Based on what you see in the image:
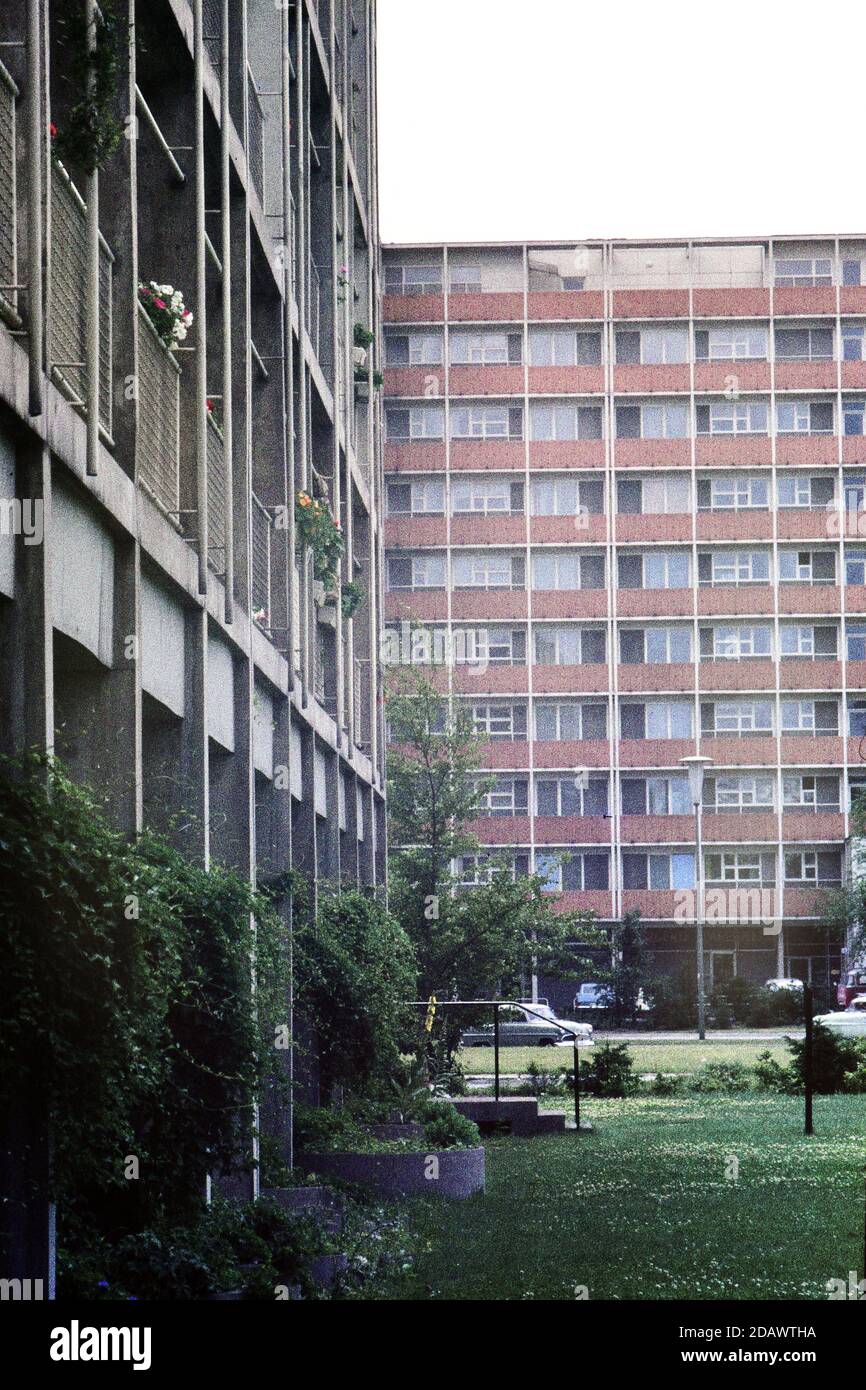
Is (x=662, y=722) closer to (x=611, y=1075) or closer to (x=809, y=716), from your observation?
(x=809, y=716)

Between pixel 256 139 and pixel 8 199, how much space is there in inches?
421

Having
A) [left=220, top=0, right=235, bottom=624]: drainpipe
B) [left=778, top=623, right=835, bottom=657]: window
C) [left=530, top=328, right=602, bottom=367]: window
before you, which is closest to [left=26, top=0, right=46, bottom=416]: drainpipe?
[left=220, top=0, right=235, bottom=624]: drainpipe

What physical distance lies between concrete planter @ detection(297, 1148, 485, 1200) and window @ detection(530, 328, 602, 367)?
197ft

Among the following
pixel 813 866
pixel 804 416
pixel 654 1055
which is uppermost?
pixel 804 416

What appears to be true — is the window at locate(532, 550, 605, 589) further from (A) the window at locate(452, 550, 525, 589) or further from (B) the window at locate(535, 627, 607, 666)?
(B) the window at locate(535, 627, 607, 666)

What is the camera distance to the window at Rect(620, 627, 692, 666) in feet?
247

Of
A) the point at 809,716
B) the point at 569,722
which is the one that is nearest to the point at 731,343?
the point at 809,716

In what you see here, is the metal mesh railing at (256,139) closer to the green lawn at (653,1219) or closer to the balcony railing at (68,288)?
the balcony railing at (68,288)

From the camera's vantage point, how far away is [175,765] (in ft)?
45.8

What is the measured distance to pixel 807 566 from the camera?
7600cm

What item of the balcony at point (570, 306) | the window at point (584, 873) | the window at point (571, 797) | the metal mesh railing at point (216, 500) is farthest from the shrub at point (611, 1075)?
the balcony at point (570, 306)

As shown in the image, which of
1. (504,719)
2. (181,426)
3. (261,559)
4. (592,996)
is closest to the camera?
(181,426)
